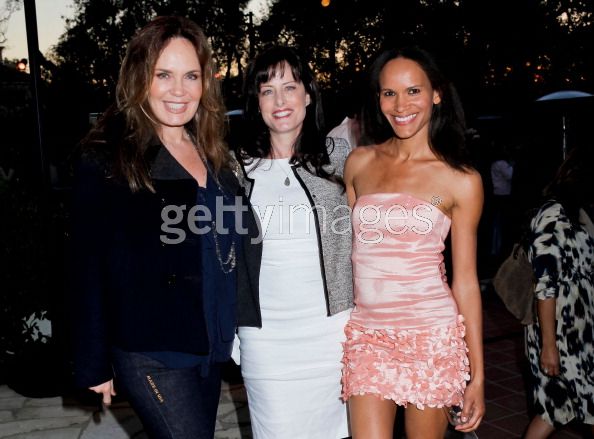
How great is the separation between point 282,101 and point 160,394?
140 centimetres

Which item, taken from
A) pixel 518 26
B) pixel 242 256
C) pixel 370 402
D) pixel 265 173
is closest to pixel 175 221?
pixel 242 256

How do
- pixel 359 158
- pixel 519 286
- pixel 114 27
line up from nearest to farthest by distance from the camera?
1. pixel 359 158
2. pixel 519 286
3. pixel 114 27

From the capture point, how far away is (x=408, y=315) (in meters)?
2.33

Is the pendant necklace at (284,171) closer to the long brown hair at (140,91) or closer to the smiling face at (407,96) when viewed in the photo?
the smiling face at (407,96)

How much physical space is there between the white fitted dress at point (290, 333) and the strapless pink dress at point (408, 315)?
0.26 m

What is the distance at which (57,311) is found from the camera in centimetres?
452

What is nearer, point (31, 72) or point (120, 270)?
point (120, 270)

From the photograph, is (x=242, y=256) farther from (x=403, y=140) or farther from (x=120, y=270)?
(x=403, y=140)

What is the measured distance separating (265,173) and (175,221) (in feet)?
2.44

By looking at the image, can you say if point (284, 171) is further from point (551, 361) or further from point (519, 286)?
point (551, 361)

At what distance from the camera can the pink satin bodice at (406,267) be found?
2.33 metres

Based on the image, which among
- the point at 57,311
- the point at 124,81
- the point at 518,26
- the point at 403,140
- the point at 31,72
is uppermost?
the point at 518,26

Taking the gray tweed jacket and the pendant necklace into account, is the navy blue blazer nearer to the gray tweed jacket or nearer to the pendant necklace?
the gray tweed jacket

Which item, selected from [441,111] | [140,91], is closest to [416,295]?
[441,111]
